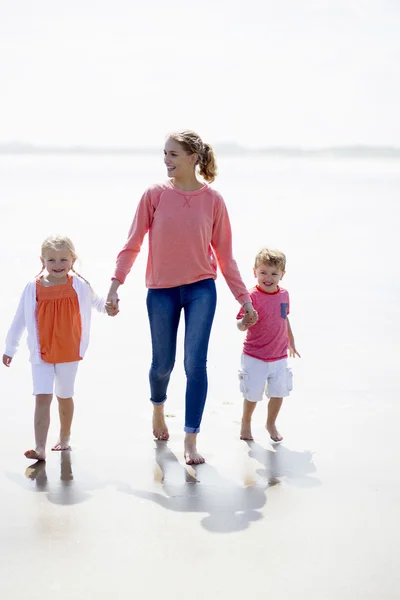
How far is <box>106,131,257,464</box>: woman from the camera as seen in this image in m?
5.09

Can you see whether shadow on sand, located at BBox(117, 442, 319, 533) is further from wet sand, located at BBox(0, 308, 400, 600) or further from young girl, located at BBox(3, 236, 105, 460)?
young girl, located at BBox(3, 236, 105, 460)

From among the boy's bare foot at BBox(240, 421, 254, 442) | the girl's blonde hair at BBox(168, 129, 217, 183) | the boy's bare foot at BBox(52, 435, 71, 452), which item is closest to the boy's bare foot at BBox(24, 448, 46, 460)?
the boy's bare foot at BBox(52, 435, 71, 452)

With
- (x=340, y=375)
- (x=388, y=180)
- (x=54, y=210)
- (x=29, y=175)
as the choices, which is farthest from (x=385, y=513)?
(x=29, y=175)

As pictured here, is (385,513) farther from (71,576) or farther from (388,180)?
(388,180)

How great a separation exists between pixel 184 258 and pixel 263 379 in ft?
2.84

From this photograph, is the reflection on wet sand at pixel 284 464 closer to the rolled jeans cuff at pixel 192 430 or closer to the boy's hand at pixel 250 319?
the rolled jeans cuff at pixel 192 430

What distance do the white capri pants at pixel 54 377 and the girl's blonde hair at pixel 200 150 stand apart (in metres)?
1.24

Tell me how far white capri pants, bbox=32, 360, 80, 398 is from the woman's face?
1132 millimetres

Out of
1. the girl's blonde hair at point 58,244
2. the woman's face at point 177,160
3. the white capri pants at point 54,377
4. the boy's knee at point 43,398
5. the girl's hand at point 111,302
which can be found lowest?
the boy's knee at point 43,398

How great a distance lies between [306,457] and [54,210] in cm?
1345

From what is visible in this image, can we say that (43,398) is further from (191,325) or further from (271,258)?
(271,258)

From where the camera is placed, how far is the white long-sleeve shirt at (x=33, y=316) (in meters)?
5.00

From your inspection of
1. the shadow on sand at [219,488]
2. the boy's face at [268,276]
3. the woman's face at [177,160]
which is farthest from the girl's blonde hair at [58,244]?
the shadow on sand at [219,488]

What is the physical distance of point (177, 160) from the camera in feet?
16.8
